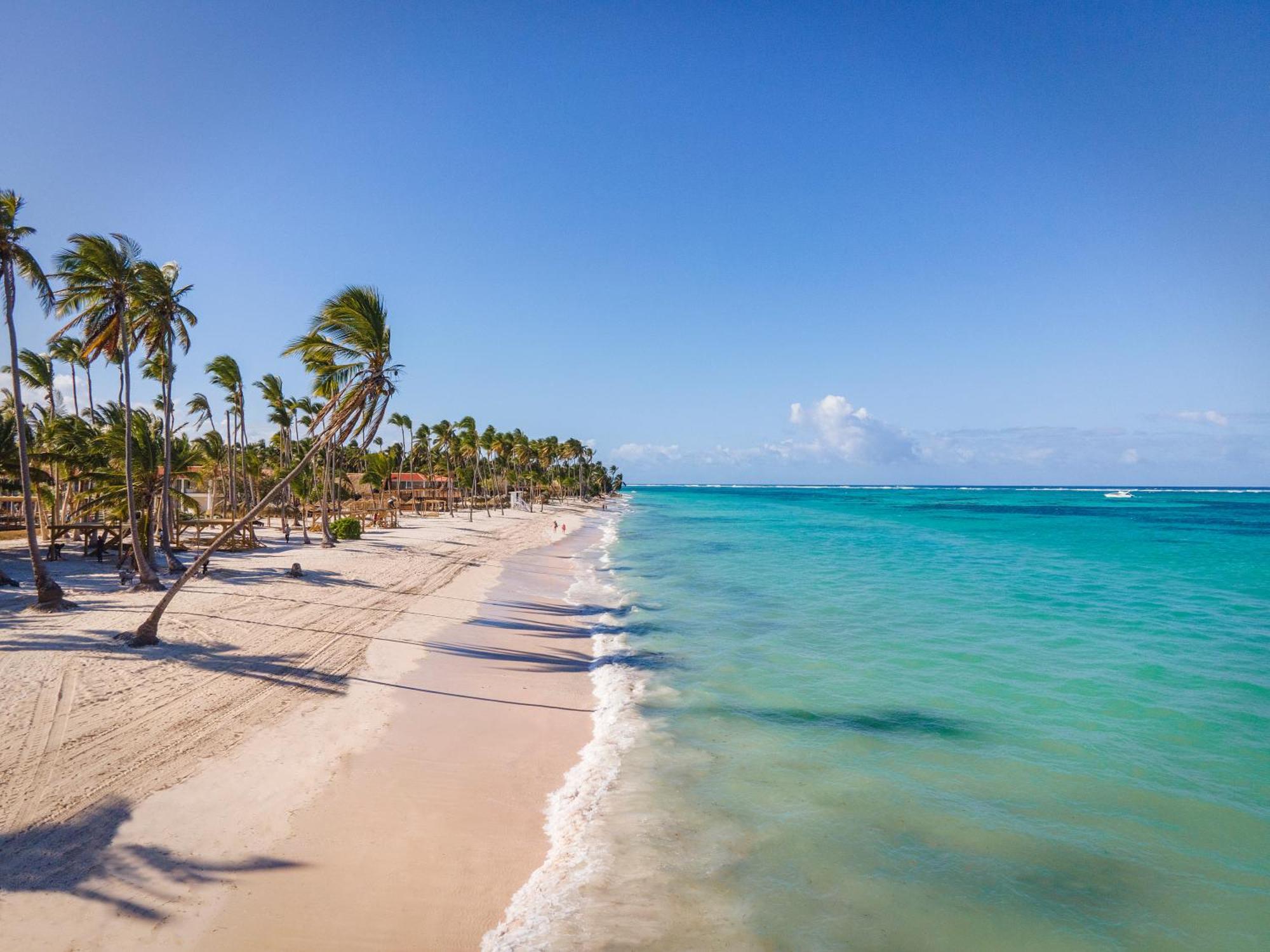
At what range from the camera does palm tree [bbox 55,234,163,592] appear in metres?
12.5

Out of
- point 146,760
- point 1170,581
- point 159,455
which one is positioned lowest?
point 1170,581

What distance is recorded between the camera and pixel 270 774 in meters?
6.57

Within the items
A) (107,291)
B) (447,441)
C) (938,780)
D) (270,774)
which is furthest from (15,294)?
(447,441)

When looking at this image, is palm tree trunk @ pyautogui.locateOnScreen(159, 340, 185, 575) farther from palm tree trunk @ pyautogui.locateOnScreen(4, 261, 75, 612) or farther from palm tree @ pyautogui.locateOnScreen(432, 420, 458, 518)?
palm tree @ pyautogui.locateOnScreen(432, 420, 458, 518)

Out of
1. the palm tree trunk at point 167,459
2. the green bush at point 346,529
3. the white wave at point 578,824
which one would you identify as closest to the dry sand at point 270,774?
the white wave at point 578,824

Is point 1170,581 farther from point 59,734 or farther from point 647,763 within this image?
point 59,734

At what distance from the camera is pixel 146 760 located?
652 cm

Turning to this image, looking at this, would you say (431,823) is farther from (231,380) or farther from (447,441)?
(447,441)

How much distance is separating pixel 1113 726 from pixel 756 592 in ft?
38.2

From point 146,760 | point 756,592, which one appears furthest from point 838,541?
point 146,760

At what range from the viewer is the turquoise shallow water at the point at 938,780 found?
5.41m

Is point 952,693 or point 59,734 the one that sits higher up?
point 59,734

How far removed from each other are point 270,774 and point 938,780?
7.50 m

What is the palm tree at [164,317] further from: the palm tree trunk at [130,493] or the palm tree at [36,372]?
the palm tree at [36,372]
